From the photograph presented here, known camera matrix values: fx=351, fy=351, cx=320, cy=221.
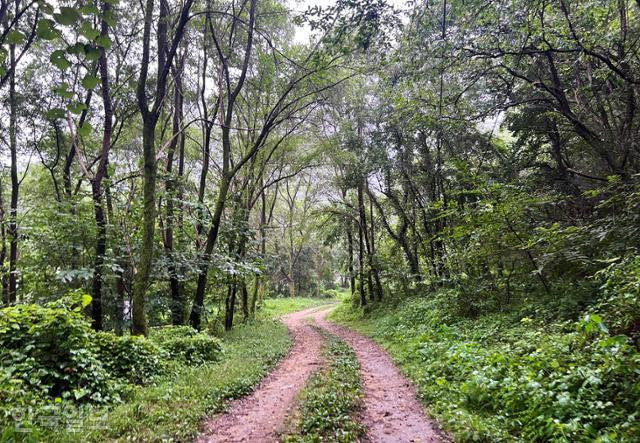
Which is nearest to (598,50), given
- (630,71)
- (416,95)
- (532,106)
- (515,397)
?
(630,71)

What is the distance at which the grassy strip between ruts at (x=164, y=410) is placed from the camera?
13.1 ft

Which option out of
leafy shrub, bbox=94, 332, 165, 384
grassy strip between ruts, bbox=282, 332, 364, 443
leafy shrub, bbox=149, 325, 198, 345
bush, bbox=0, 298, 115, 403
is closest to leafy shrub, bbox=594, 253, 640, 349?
grassy strip between ruts, bbox=282, 332, 364, 443

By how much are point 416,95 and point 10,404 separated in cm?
1005

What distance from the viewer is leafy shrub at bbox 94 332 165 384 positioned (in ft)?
20.0

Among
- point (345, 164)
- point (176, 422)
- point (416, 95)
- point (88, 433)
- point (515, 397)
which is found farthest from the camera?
point (345, 164)

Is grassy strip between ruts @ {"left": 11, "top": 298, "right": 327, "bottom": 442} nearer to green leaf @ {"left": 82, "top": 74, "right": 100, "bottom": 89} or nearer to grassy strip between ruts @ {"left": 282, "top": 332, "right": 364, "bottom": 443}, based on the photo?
grassy strip between ruts @ {"left": 282, "top": 332, "right": 364, "bottom": 443}

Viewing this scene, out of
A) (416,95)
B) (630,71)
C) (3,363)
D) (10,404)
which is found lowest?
(10,404)

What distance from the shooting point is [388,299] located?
17.9 m

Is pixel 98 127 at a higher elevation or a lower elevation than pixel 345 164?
higher

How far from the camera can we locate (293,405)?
5.42 m

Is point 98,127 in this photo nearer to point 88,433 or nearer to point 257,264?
point 257,264

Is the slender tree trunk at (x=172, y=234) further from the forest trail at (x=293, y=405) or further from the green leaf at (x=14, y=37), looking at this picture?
the green leaf at (x=14, y=37)

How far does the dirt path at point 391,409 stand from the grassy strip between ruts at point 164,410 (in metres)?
2.20

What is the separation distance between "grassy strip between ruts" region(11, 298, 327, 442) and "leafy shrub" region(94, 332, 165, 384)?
0.33m
